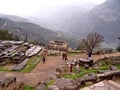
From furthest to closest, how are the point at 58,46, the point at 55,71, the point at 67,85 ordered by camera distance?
1. the point at 58,46
2. the point at 55,71
3. the point at 67,85

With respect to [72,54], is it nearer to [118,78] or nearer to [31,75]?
[31,75]

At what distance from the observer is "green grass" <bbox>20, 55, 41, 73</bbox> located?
90.0 ft

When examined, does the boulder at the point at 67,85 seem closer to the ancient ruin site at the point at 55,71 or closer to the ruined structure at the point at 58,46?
the ancient ruin site at the point at 55,71

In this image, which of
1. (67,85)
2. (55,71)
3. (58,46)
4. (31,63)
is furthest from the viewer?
(58,46)

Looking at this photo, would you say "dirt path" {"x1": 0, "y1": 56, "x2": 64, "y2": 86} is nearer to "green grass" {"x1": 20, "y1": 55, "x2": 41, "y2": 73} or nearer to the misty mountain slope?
"green grass" {"x1": 20, "y1": 55, "x2": 41, "y2": 73}

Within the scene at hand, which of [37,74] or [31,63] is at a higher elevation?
[31,63]

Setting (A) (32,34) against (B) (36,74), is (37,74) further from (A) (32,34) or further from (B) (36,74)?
(A) (32,34)

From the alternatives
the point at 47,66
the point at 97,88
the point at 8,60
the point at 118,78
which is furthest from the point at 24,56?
the point at 97,88

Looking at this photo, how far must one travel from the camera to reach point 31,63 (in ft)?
102

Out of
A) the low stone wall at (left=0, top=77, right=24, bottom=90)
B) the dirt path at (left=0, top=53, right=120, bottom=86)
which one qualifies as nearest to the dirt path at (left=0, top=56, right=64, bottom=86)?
the dirt path at (left=0, top=53, right=120, bottom=86)

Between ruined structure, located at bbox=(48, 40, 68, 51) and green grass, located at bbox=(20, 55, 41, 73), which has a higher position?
ruined structure, located at bbox=(48, 40, 68, 51)

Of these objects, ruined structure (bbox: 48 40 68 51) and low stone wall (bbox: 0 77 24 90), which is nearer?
low stone wall (bbox: 0 77 24 90)

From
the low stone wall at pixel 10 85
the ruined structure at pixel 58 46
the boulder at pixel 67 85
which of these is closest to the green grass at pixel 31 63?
the low stone wall at pixel 10 85

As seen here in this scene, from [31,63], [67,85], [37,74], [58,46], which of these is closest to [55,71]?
[37,74]
